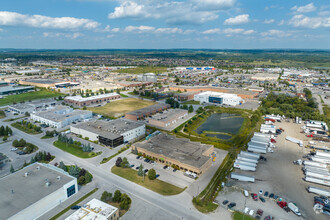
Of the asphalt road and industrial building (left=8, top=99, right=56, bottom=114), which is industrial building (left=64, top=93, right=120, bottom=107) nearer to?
industrial building (left=8, top=99, right=56, bottom=114)

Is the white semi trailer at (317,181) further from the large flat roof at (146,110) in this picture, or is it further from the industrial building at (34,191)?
the large flat roof at (146,110)

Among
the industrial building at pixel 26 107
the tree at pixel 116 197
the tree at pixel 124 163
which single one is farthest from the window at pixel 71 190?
the industrial building at pixel 26 107

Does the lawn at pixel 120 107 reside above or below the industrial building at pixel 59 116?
below

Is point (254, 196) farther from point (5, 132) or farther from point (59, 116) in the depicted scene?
point (5, 132)

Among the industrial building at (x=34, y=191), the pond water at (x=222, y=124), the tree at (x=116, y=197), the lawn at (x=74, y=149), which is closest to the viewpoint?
the industrial building at (x=34, y=191)

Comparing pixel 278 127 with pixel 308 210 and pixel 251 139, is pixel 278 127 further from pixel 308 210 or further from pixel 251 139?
pixel 308 210

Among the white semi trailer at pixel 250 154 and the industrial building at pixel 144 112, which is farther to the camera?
the industrial building at pixel 144 112
